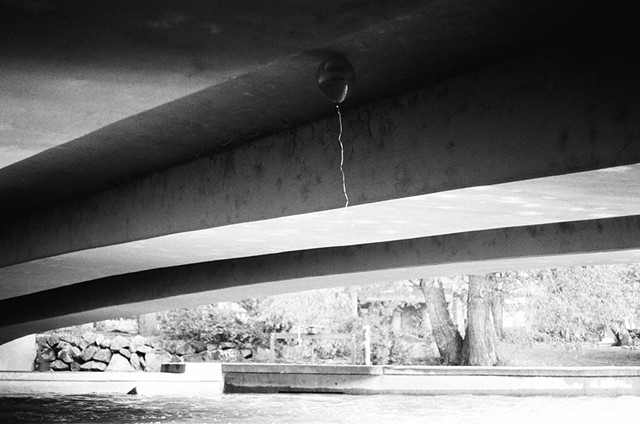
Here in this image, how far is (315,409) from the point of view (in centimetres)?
1598

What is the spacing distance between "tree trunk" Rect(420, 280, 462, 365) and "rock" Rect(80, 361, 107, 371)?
9745 millimetres

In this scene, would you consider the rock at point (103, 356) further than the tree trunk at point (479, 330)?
Yes

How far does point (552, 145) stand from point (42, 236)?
23.3 ft

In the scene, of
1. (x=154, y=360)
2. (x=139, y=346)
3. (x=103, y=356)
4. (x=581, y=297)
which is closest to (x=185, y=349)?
(x=154, y=360)

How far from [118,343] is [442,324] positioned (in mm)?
9813

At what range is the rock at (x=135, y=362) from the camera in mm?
26156

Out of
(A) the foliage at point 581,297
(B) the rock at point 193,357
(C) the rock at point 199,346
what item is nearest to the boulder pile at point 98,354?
(B) the rock at point 193,357

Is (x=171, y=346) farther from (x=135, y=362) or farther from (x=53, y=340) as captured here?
(x=53, y=340)

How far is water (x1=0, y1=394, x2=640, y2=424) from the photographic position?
1429 cm

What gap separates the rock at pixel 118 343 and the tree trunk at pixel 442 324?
368 inches

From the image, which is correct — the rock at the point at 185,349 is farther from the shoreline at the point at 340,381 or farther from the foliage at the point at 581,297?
the foliage at the point at 581,297

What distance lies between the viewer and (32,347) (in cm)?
2448

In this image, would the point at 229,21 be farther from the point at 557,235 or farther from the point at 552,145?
the point at 557,235

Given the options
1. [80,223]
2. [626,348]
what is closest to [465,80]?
[80,223]
